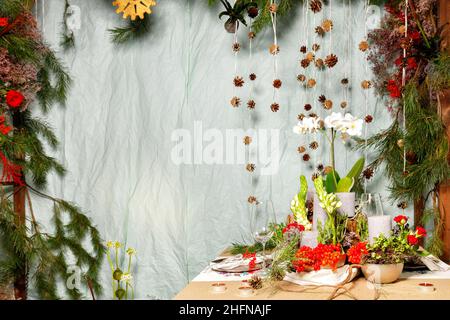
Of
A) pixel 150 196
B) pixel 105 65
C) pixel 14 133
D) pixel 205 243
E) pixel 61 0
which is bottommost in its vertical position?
pixel 205 243

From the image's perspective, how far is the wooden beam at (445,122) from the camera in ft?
7.78

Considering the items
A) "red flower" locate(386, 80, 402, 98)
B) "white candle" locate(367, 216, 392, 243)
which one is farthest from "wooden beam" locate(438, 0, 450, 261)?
"white candle" locate(367, 216, 392, 243)

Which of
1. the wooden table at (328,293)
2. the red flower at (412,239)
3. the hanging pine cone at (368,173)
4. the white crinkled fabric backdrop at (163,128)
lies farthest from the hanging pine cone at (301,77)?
the wooden table at (328,293)

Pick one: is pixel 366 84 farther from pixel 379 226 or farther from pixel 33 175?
pixel 33 175

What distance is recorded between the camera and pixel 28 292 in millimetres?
2660

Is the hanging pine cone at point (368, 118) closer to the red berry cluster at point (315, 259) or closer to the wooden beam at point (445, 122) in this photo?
the wooden beam at point (445, 122)

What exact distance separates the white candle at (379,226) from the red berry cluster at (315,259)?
0.19 metres

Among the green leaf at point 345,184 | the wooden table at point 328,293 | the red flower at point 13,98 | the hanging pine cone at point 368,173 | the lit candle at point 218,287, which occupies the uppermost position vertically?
the red flower at point 13,98

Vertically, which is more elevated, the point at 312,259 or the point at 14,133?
the point at 14,133
